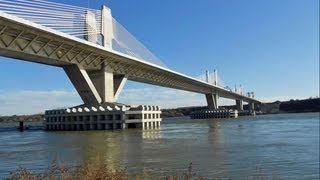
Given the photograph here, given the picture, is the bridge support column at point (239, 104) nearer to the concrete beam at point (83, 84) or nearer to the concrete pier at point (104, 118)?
the concrete pier at point (104, 118)

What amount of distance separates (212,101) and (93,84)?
8503 cm

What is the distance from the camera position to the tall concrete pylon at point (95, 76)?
221 ft

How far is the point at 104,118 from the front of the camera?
2667 inches

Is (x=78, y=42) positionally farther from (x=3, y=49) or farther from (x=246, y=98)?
(x=246, y=98)

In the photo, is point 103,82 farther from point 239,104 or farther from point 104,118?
point 239,104

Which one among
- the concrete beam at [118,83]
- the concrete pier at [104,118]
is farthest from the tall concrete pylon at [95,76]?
the concrete beam at [118,83]

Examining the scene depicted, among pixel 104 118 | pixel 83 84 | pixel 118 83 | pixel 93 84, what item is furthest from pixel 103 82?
pixel 118 83

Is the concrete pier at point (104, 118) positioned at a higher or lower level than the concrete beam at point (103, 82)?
lower

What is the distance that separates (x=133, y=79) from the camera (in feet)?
304

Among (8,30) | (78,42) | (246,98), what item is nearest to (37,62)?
(78,42)

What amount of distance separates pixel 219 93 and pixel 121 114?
91334 mm

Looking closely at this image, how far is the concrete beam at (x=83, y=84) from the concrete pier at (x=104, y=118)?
1.58 m

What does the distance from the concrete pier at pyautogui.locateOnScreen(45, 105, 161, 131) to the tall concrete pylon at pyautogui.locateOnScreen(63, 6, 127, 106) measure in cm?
226

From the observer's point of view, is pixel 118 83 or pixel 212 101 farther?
pixel 212 101
